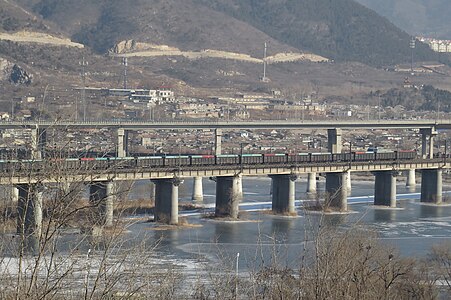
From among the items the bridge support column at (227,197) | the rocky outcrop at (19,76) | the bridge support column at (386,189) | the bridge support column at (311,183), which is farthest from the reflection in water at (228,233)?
the rocky outcrop at (19,76)

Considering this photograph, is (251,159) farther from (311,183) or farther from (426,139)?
(426,139)

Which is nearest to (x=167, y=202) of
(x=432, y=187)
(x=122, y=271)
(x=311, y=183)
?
(x=432, y=187)

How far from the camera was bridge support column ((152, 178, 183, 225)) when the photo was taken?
43.1m

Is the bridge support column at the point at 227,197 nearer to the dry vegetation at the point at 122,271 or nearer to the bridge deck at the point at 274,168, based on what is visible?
the bridge deck at the point at 274,168

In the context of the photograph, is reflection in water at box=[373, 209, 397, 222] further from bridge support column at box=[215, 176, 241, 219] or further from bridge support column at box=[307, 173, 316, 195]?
bridge support column at box=[307, 173, 316, 195]

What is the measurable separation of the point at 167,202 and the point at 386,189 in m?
13.3

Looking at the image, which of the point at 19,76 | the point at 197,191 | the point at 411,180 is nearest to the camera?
the point at 197,191

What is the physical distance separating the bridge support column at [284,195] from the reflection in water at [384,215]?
3372 millimetres

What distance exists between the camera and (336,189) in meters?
52.0

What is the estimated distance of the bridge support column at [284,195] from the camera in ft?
157

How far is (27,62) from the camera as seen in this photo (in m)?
129

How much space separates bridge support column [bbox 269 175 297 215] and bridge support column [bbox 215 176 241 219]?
66.8 inches

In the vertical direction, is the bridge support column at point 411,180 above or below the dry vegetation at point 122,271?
below

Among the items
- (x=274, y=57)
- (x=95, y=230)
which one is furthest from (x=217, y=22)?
(x=95, y=230)
